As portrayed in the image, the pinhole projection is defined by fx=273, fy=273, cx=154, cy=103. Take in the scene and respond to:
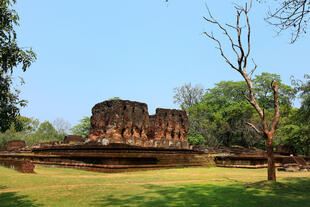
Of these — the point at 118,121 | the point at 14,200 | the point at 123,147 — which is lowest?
the point at 14,200

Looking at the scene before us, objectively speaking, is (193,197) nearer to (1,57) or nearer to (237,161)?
(1,57)

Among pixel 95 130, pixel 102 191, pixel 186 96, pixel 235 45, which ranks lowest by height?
pixel 102 191

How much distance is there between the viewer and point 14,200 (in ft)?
14.5

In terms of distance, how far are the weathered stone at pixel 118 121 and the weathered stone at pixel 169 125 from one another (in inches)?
163

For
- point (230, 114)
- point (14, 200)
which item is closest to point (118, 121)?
point (14, 200)

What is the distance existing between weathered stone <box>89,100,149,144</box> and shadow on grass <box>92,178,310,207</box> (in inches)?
487

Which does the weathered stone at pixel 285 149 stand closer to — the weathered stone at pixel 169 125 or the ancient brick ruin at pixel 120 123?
the weathered stone at pixel 169 125

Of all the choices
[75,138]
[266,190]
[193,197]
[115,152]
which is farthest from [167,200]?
[75,138]

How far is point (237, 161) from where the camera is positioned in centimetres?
1361

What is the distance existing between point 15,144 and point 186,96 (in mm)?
24990

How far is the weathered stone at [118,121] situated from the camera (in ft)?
58.5

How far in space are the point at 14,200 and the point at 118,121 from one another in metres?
13.6

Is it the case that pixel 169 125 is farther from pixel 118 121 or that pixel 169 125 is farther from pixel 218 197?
pixel 218 197

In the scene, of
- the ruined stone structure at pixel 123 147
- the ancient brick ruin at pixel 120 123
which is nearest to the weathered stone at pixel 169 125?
the ruined stone structure at pixel 123 147
